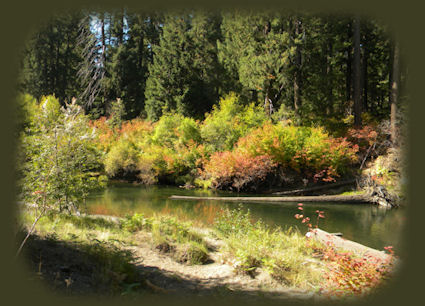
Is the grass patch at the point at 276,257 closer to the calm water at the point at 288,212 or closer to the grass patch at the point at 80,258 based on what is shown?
the grass patch at the point at 80,258

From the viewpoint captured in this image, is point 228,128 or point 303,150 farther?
point 228,128

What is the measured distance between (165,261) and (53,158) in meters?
2.99

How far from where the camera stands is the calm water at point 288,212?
9422mm

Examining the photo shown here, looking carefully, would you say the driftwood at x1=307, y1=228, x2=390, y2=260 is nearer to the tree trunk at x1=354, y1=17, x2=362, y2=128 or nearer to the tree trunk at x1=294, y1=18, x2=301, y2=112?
the tree trunk at x1=354, y1=17, x2=362, y2=128

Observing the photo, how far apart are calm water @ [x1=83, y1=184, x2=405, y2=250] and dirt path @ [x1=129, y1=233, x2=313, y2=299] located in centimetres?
447

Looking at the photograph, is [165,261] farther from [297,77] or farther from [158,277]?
[297,77]

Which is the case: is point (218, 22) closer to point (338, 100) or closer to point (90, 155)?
point (338, 100)

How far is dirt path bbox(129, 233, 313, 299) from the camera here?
431 centimetres

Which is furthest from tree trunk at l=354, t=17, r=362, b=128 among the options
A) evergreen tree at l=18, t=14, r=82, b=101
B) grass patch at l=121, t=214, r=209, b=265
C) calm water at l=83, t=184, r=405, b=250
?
evergreen tree at l=18, t=14, r=82, b=101

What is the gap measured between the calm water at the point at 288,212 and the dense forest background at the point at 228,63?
759cm

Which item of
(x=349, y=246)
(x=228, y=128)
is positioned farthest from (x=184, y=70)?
(x=349, y=246)

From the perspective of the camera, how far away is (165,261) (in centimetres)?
538

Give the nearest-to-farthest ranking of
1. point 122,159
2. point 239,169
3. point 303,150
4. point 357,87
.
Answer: point 303,150
point 239,169
point 357,87
point 122,159

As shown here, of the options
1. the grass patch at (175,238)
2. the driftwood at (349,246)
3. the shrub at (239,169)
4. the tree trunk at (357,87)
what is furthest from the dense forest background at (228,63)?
the driftwood at (349,246)
